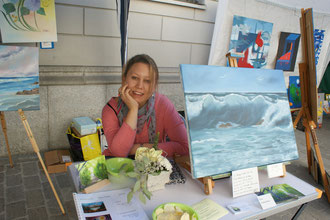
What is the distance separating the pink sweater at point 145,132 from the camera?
4.64 feet

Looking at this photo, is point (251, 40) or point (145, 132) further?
point (251, 40)

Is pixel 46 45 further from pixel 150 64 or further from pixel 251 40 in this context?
pixel 251 40

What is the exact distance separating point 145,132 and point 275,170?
0.84 metres

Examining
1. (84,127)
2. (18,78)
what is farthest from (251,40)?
(18,78)

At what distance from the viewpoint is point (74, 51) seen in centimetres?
323

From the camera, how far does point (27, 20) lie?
2.64 m

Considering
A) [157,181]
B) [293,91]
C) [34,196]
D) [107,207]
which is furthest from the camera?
[293,91]

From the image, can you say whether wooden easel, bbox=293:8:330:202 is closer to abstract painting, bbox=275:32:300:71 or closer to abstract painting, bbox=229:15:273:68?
abstract painting, bbox=229:15:273:68

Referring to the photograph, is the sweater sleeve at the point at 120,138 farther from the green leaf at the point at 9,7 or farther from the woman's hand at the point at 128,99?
the green leaf at the point at 9,7

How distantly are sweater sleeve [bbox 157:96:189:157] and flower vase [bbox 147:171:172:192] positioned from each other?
415mm

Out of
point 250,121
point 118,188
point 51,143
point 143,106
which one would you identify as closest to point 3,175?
point 51,143

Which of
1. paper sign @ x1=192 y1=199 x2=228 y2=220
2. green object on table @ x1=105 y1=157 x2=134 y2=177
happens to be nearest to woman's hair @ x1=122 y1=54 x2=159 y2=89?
green object on table @ x1=105 y1=157 x2=134 y2=177

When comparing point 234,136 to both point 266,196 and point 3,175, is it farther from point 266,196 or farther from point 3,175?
point 3,175

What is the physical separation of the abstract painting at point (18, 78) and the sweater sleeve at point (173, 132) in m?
1.30
